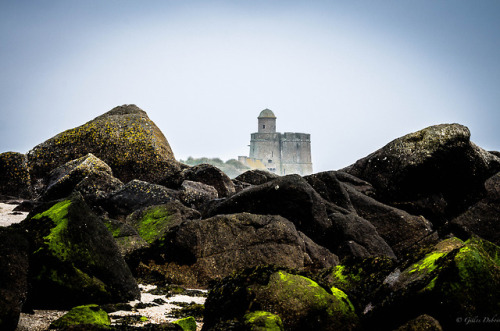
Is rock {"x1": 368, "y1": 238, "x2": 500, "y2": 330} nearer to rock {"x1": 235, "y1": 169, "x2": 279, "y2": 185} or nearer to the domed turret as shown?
rock {"x1": 235, "y1": 169, "x2": 279, "y2": 185}

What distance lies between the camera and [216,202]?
1066 centimetres

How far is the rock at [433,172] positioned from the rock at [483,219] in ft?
3.69

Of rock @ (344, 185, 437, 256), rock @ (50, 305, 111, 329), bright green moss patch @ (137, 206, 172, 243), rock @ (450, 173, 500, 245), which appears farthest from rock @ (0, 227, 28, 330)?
rock @ (450, 173, 500, 245)

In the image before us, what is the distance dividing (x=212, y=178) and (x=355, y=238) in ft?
19.0

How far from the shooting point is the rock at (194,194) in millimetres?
11566

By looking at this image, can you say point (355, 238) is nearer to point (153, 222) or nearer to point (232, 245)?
point (232, 245)

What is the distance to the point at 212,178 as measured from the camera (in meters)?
13.9

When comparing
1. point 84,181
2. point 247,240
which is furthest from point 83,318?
point 84,181

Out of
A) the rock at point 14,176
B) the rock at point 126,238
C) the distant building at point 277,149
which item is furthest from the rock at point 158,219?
the distant building at point 277,149

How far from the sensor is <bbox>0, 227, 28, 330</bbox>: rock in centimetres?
393

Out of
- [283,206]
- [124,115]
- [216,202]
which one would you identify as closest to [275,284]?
[283,206]

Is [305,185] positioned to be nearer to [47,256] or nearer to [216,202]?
[216,202]

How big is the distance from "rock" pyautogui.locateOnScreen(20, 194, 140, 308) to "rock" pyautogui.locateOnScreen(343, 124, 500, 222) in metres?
8.60

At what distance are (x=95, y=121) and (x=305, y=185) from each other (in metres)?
7.88
